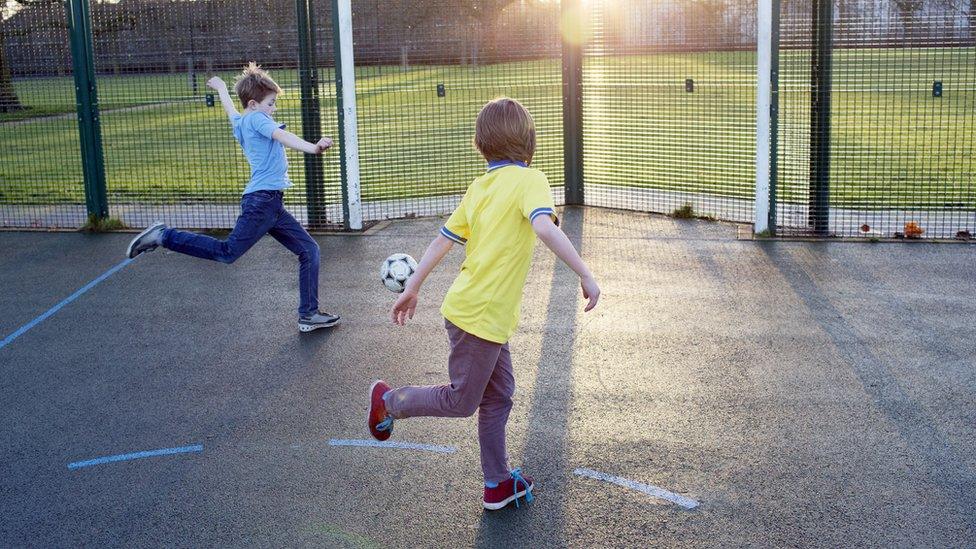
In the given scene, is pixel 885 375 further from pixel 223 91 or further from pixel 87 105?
pixel 87 105

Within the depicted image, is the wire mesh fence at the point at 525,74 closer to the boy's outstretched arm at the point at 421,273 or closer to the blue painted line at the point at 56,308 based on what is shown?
the blue painted line at the point at 56,308

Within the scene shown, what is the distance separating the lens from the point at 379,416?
5184 millimetres

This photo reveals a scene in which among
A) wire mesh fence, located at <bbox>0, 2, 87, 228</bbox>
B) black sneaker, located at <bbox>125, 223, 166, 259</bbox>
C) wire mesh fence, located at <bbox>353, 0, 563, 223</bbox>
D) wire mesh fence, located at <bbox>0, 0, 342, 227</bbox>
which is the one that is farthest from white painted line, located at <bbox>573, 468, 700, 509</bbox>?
wire mesh fence, located at <bbox>0, 2, 87, 228</bbox>

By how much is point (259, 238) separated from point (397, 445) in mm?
2496

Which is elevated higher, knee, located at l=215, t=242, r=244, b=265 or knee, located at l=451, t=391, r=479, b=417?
knee, located at l=215, t=242, r=244, b=265

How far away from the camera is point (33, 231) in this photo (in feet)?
37.6

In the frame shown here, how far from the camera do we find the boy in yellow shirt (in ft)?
15.3

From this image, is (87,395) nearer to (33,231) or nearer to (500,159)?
(500,159)

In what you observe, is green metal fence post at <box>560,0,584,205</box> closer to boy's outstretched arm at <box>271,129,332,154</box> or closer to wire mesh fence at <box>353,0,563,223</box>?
wire mesh fence at <box>353,0,563,223</box>

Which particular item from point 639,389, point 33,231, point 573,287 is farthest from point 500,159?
point 33,231

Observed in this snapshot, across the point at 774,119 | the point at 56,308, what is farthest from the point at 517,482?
the point at 774,119

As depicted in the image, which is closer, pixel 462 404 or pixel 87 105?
pixel 462 404

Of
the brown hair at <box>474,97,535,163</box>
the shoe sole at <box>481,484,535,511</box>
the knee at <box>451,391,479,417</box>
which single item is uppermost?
the brown hair at <box>474,97,535,163</box>

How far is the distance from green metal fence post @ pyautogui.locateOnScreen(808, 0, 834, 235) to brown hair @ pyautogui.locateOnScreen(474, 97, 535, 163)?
246 inches
